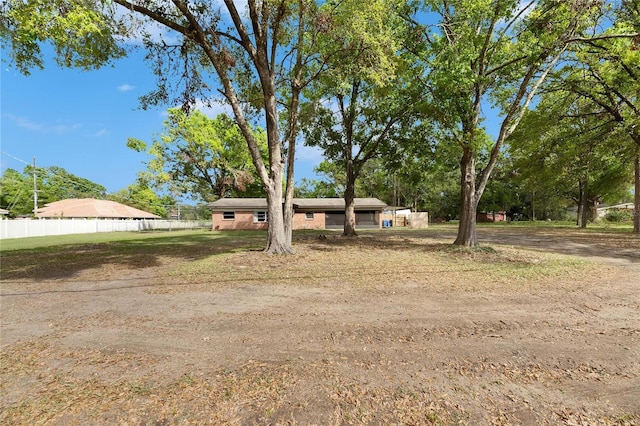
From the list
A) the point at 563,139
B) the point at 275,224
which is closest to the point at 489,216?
the point at 563,139

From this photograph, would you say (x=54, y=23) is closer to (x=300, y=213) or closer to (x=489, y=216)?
(x=300, y=213)

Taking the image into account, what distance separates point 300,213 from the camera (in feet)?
113

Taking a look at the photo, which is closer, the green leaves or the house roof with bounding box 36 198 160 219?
the green leaves

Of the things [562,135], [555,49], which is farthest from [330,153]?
[562,135]

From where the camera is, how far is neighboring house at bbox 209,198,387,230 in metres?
32.8

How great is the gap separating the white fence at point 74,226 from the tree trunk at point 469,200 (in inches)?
1196

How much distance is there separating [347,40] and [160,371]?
1079 centimetres

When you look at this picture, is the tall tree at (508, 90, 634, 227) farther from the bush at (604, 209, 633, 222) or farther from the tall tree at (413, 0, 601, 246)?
the bush at (604, 209, 633, 222)

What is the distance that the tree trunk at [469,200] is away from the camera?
12.3 meters

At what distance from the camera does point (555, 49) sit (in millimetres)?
10711

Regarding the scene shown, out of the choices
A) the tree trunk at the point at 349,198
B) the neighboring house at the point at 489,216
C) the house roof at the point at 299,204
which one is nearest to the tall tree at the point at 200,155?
the house roof at the point at 299,204

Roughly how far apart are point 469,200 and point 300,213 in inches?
925

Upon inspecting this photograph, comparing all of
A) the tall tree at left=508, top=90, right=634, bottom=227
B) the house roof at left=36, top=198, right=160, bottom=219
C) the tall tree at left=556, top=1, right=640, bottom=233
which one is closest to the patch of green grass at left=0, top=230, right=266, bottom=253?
the house roof at left=36, top=198, right=160, bottom=219

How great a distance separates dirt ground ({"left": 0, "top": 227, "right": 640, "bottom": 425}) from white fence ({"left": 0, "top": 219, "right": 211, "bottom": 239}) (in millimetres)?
22843
